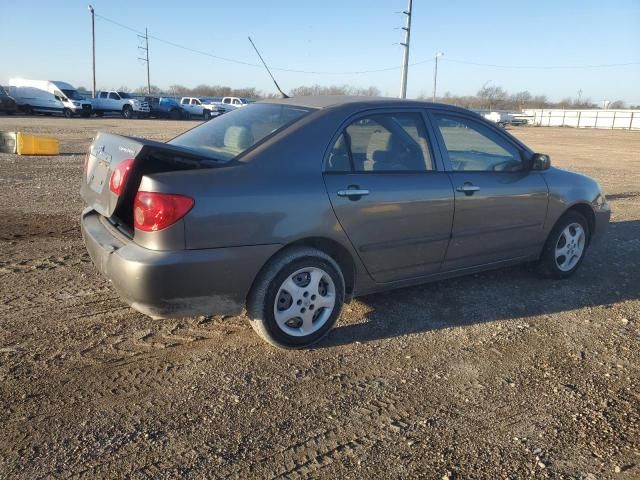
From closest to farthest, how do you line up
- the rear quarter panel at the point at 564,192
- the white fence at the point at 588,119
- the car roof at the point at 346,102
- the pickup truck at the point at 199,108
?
1. the car roof at the point at 346,102
2. the rear quarter panel at the point at 564,192
3. the pickup truck at the point at 199,108
4. the white fence at the point at 588,119

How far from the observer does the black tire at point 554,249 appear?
5.04 m

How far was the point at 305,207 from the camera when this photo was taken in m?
3.40

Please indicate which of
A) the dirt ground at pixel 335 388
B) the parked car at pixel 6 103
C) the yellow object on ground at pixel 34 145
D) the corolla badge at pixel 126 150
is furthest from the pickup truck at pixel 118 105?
the corolla badge at pixel 126 150

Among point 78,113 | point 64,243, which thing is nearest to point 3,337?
point 64,243

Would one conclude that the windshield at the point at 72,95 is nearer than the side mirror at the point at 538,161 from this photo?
No

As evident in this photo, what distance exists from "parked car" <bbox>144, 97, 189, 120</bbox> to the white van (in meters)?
6.46

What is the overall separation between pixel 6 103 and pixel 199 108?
52.0 feet

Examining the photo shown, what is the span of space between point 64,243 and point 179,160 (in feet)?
10.2

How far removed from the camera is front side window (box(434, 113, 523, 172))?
4.29 metres

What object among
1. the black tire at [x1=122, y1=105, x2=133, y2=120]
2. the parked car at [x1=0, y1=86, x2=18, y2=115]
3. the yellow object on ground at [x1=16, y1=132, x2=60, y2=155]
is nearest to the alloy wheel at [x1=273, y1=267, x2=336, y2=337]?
the yellow object on ground at [x1=16, y1=132, x2=60, y2=155]

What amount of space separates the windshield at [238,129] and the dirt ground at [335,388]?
1.27 meters

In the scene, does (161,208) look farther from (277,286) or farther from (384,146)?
(384,146)

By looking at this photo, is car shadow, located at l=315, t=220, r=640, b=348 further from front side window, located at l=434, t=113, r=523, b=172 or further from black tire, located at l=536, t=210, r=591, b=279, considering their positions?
front side window, located at l=434, t=113, r=523, b=172

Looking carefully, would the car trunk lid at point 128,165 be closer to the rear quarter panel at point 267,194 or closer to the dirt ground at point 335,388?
the rear quarter panel at point 267,194
